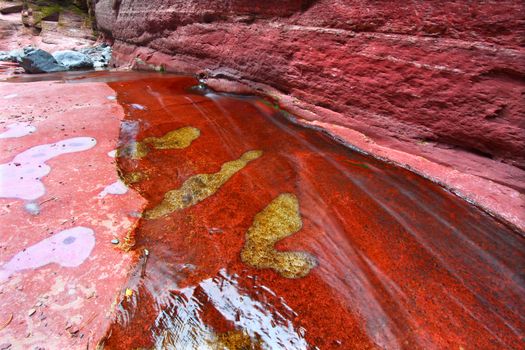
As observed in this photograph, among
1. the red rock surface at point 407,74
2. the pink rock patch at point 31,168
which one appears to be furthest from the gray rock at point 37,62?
the pink rock patch at point 31,168

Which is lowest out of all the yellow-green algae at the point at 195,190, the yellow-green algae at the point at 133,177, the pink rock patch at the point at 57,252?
the pink rock patch at the point at 57,252

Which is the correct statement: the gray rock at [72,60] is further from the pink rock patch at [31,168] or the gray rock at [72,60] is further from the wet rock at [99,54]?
→ the pink rock patch at [31,168]

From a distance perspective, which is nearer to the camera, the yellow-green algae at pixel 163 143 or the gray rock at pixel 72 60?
the yellow-green algae at pixel 163 143

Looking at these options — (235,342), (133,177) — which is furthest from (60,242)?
(235,342)

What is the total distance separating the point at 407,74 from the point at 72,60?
1161 centimetres

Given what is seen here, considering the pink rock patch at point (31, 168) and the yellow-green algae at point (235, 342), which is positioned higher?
the yellow-green algae at point (235, 342)

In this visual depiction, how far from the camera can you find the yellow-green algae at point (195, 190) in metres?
2.58

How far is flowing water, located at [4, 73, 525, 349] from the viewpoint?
65.6 inches

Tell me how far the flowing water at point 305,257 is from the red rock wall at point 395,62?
0.75 metres

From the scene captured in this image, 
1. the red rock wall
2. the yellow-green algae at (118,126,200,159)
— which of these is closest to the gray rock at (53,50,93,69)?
the red rock wall

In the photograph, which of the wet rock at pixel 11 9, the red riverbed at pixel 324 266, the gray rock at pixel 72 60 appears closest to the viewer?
the red riverbed at pixel 324 266

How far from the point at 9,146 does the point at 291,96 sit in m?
3.88

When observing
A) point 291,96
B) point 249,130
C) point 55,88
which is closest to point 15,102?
point 55,88

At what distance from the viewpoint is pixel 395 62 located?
3.51 m
